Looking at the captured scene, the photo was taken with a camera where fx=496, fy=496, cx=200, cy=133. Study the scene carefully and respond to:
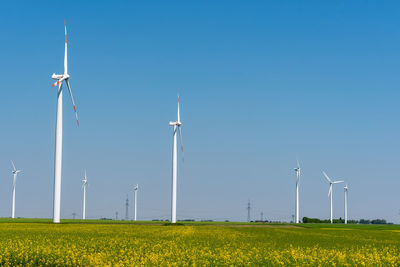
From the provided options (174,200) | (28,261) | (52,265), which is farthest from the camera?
(174,200)

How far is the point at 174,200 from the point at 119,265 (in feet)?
312

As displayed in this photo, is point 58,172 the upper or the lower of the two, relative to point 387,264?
upper

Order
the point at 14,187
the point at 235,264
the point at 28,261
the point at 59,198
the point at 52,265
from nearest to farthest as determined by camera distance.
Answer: the point at 235,264 < the point at 52,265 < the point at 28,261 < the point at 59,198 < the point at 14,187

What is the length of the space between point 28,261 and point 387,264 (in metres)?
19.2

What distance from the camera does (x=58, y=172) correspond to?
3602 inches

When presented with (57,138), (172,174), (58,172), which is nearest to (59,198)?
(58,172)

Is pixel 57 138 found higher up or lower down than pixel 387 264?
higher up

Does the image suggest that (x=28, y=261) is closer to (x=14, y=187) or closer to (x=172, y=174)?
(x=172, y=174)

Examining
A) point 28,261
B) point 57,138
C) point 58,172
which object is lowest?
point 28,261

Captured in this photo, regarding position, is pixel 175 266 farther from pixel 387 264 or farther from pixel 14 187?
pixel 14 187

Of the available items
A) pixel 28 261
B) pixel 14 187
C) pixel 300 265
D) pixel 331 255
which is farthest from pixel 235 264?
pixel 14 187

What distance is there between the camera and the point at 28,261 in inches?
1085

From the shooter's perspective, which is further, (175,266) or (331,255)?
(331,255)

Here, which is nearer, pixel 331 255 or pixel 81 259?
pixel 81 259
